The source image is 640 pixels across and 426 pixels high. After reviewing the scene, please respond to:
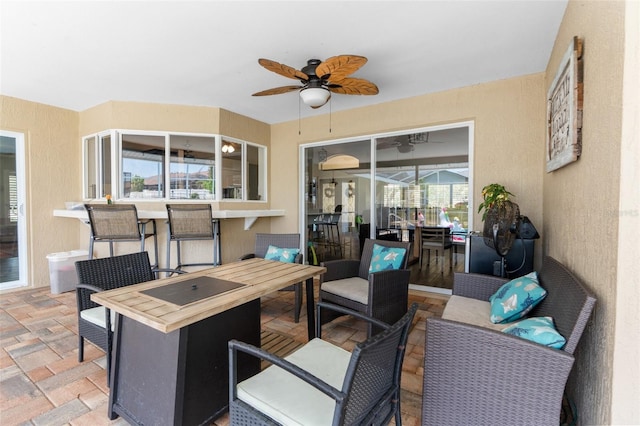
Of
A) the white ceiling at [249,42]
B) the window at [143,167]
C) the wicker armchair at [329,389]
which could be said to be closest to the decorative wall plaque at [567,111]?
the white ceiling at [249,42]

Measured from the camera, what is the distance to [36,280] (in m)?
4.13

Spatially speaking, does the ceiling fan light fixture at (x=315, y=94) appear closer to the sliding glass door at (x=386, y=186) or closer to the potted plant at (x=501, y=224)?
the sliding glass door at (x=386, y=186)

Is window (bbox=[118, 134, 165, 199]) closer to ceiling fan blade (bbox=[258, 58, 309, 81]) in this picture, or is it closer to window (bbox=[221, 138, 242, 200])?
window (bbox=[221, 138, 242, 200])

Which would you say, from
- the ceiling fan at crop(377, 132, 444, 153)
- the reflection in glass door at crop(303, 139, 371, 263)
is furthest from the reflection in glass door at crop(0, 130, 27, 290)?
the ceiling fan at crop(377, 132, 444, 153)

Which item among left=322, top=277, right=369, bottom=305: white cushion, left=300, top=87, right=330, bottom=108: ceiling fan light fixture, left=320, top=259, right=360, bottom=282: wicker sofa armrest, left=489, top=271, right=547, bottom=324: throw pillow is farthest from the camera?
left=320, top=259, right=360, bottom=282: wicker sofa armrest

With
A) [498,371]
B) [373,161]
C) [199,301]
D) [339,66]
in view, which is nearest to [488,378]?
[498,371]

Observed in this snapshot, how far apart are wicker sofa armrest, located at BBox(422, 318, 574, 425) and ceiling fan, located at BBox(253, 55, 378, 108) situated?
1979 mm

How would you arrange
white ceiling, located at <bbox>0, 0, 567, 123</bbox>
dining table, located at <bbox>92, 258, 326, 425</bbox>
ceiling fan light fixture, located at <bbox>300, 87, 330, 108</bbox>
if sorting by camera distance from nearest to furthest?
dining table, located at <bbox>92, 258, 326, 425</bbox>, white ceiling, located at <bbox>0, 0, 567, 123</bbox>, ceiling fan light fixture, located at <bbox>300, 87, 330, 108</bbox>

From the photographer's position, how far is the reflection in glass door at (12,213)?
399 centimetres

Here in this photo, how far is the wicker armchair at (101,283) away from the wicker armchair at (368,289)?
1523mm

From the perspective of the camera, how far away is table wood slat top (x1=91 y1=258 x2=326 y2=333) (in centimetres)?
129

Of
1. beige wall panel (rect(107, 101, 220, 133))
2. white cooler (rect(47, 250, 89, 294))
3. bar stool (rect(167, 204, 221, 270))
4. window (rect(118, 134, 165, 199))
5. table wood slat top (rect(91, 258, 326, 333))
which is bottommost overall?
white cooler (rect(47, 250, 89, 294))

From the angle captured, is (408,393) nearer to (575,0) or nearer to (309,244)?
(575,0)

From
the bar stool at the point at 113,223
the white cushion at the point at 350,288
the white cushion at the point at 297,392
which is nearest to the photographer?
the white cushion at the point at 297,392
